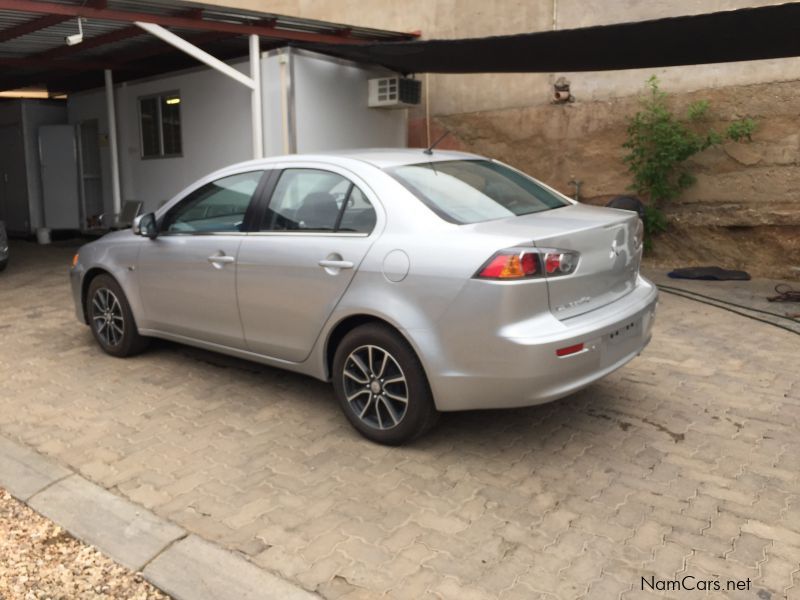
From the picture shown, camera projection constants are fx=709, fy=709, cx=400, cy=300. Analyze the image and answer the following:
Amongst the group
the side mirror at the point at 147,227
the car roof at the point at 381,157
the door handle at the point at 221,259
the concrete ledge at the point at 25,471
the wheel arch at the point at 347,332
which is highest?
the car roof at the point at 381,157

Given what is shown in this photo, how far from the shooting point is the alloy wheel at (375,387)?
145 inches

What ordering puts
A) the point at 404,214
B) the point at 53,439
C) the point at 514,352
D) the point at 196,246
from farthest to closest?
the point at 196,246, the point at 53,439, the point at 404,214, the point at 514,352

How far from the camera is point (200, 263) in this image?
462cm

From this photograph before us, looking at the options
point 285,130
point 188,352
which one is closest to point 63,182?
point 285,130

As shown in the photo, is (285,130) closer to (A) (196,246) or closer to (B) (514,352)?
(A) (196,246)

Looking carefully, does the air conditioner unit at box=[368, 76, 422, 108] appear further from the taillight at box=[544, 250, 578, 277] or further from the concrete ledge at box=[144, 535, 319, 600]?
the concrete ledge at box=[144, 535, 319, 600]

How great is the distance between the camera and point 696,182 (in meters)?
8.86

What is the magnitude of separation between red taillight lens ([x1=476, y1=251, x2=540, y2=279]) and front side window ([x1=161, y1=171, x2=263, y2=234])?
1873 mm

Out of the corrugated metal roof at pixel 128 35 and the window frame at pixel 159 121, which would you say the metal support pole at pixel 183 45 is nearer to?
the corrugated metal roof at pixel 128 35

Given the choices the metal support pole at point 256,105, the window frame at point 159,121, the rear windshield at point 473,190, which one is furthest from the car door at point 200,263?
→ the window frame at point 159,121

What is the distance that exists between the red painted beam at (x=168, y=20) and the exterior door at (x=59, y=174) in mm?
6369

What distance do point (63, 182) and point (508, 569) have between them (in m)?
13.1

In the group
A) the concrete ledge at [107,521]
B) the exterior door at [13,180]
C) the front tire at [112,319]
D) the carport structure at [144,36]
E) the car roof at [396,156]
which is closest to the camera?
the concrete ledge at [107,521]

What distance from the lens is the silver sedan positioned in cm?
334
